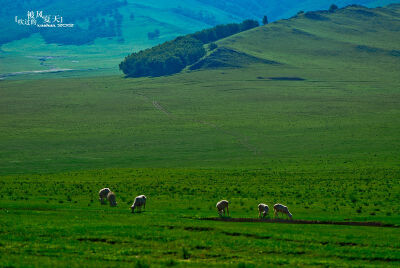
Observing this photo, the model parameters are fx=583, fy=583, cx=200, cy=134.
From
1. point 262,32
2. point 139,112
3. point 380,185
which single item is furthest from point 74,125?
point 262,32

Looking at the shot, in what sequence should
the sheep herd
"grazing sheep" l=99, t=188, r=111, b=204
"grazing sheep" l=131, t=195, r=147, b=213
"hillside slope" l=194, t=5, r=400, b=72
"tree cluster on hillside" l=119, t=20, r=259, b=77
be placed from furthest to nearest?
"tree cluster on hillside" l=119, t=20, r=259, b=77 < "hillside slope" l=194, t=5, r=400, b=72 < "grazing sheep" l=99, t=188, r=111, b=204 < "grazing sheep" l=131, t=195, r=147, b=213 < the sheep herd

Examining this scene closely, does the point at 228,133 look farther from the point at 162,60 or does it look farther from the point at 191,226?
the point at 162,60

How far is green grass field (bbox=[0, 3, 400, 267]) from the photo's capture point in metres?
19.3

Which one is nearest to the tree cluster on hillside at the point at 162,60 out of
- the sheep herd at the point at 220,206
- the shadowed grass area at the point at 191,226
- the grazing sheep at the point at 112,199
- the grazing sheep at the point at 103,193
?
the shadowed grass area at the point at 191,226

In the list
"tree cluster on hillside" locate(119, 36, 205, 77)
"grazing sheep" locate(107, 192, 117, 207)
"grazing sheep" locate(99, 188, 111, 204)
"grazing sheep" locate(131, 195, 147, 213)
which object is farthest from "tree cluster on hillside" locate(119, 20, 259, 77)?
"grazing sheep" locate(131, 195, 147, 213)

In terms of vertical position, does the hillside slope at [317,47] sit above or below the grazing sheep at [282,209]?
above

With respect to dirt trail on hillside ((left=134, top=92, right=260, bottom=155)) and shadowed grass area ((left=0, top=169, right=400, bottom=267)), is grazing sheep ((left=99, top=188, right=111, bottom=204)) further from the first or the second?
dirt trail on hillside ((left=134, top=92, right=260, bottom=155))

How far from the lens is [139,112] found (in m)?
104

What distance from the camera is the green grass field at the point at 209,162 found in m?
19.3

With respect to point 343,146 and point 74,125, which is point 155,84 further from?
point 343,146

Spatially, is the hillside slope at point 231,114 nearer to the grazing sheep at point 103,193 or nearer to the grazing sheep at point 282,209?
the grazing sheep at point 103,193

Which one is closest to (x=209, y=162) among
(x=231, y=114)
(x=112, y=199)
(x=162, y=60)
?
(x=112, y=199)

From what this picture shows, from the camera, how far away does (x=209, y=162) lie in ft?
203

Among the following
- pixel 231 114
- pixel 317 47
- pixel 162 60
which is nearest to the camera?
pixel 231 114
